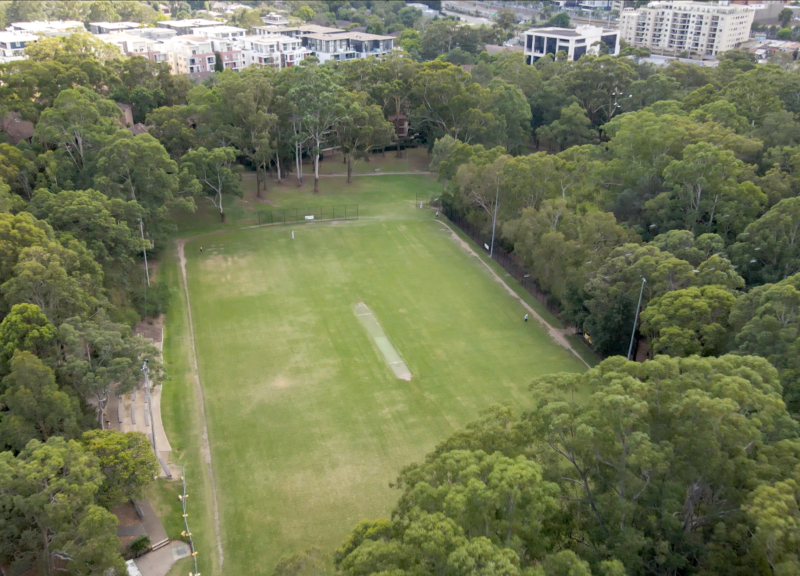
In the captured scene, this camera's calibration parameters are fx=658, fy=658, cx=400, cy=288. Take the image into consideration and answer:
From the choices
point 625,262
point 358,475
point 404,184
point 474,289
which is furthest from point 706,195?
point 404,184

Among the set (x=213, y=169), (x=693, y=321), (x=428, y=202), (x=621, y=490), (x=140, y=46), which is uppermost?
(x=140, y=46)

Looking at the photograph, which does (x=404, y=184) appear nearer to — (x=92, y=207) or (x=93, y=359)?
(x=92, y=207)

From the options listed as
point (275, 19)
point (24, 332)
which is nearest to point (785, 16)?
point (275, 19)

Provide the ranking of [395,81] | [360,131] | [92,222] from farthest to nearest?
[395,81]
[360,131]
[92,222]

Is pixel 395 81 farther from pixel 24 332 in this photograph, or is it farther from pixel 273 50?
pixel 24 332

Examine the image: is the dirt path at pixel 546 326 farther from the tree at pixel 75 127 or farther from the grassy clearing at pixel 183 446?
the tree at pixel 75 127

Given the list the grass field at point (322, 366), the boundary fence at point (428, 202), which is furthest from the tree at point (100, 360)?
the boundary fence at point (428, 202)
